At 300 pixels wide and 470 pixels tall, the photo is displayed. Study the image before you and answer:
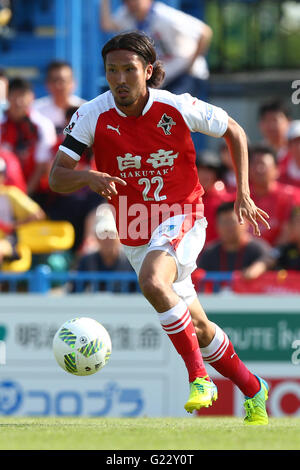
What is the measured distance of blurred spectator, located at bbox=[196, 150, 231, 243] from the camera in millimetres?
11508

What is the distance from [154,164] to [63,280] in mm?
4090

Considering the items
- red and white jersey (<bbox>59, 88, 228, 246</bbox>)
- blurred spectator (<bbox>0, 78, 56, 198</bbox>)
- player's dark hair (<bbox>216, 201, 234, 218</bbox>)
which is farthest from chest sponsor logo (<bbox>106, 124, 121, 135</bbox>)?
blurred spectator (<bbox>0, 78, 56, 198</bbox>)

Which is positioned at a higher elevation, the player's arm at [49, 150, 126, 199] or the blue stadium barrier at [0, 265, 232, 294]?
the player's arm at [49, 150, 126, 199]

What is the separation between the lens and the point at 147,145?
663 cm

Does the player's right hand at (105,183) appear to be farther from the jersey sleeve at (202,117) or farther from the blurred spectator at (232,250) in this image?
the blurred spectator at (232,250)

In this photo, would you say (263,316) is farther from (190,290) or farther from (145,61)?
(145,61)

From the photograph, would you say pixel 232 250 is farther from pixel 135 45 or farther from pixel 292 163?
pixel 135 45

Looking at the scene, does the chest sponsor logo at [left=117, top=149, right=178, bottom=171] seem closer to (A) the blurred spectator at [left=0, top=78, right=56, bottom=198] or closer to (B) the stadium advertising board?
(B) the stadium advertising board

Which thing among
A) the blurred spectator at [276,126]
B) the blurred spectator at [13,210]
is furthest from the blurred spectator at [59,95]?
the blurred spectator at [276,126]

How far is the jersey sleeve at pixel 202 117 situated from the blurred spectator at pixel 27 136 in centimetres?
585

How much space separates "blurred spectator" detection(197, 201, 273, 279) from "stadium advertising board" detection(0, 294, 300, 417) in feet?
1.75

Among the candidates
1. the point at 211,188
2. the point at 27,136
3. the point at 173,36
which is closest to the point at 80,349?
the point at 211,188
